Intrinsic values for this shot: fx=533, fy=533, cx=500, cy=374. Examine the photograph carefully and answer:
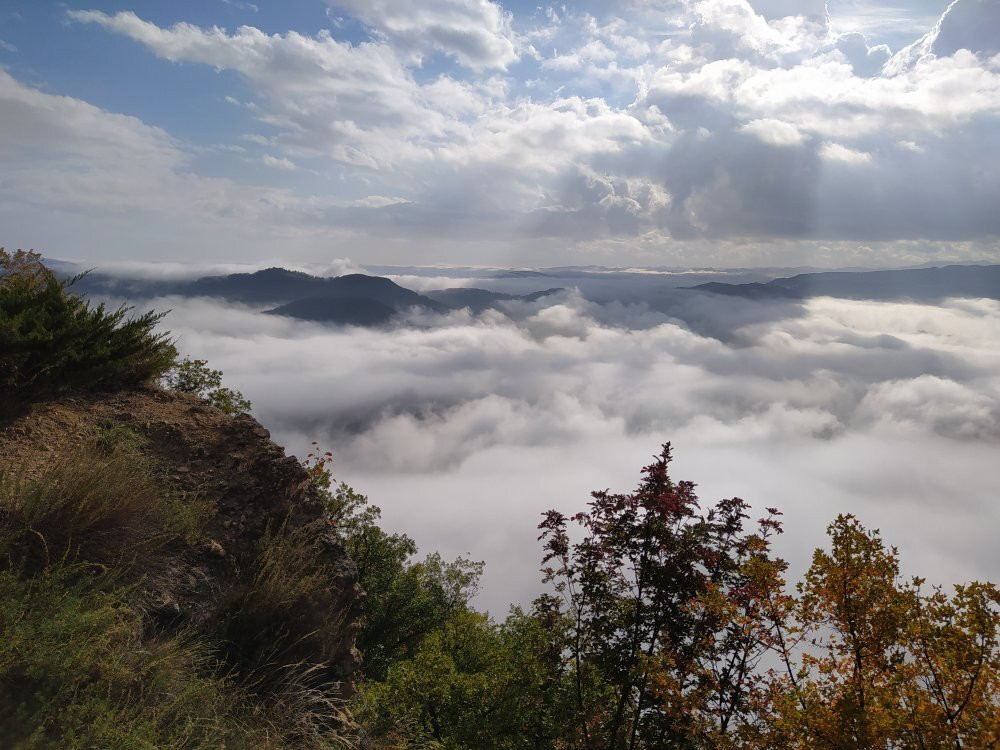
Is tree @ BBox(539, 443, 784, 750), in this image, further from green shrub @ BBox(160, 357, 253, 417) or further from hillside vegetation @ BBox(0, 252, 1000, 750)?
green shrub @ BBox(160, 357, 253, 417)

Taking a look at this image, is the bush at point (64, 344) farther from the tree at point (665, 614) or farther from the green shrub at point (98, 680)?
the tree at point (665, 614)

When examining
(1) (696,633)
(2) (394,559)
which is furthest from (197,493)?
(2) (394,559)

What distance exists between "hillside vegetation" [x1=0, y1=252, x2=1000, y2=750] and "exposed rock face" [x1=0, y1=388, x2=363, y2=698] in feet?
0.10

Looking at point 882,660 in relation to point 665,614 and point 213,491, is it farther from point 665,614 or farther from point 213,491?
point 213,491

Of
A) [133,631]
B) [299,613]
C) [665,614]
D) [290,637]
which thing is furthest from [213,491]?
[665,614]

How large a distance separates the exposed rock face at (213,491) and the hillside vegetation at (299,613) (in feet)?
0.10

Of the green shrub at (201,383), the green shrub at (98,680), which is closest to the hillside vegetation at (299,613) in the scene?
the green shrub at (98,680)

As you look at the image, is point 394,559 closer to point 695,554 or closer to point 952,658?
point 695,554

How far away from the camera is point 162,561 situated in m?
A: 6.07

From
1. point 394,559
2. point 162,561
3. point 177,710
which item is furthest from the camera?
point 394,559

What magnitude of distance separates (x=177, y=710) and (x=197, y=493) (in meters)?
3.22

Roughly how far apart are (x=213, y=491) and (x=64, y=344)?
391cm

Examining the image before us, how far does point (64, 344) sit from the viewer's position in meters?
8.66

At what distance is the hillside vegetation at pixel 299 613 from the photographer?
452cm
